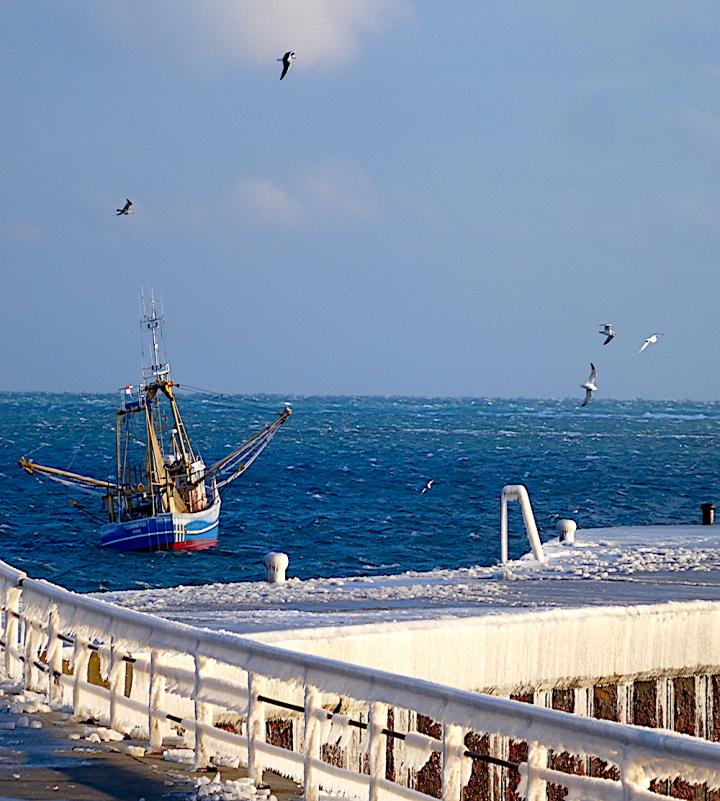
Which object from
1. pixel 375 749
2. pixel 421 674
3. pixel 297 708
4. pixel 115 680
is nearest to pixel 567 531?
pixel 421 674

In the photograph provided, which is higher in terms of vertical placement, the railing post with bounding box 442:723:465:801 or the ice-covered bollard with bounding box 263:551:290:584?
the railing post with bounding box 442:723:465:801

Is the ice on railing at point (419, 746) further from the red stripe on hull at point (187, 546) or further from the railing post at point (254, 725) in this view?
the red stripe on hull at point (187, 546)

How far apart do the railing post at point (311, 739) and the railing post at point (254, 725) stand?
0.50 metres

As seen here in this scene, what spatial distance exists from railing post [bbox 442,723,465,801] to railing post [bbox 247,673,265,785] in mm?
1597

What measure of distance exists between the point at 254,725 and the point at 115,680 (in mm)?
1975

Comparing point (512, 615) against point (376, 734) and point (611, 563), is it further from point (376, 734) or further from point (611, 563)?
point (611, 563)

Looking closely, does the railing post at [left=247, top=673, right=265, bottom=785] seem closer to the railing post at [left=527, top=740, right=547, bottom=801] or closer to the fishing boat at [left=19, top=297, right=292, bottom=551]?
the railing post at [left=527, top=740, right=547, bottom=801]

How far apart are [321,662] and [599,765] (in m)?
9.10

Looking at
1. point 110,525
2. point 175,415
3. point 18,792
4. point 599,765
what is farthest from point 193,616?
point 175,415

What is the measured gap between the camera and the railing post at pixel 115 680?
9891 mm

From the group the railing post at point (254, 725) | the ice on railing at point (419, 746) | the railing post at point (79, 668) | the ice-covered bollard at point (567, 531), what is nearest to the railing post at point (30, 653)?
the railing post at point (79, 668)

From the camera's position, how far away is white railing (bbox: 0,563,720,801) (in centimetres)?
591

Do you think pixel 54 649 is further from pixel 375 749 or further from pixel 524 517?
pixel 524 517

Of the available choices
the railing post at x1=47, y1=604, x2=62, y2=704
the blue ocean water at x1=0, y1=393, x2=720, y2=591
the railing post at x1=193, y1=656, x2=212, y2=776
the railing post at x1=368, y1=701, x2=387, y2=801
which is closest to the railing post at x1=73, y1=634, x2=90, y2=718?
the railing post at x1=47, y1=604, x2=62, y2=704
